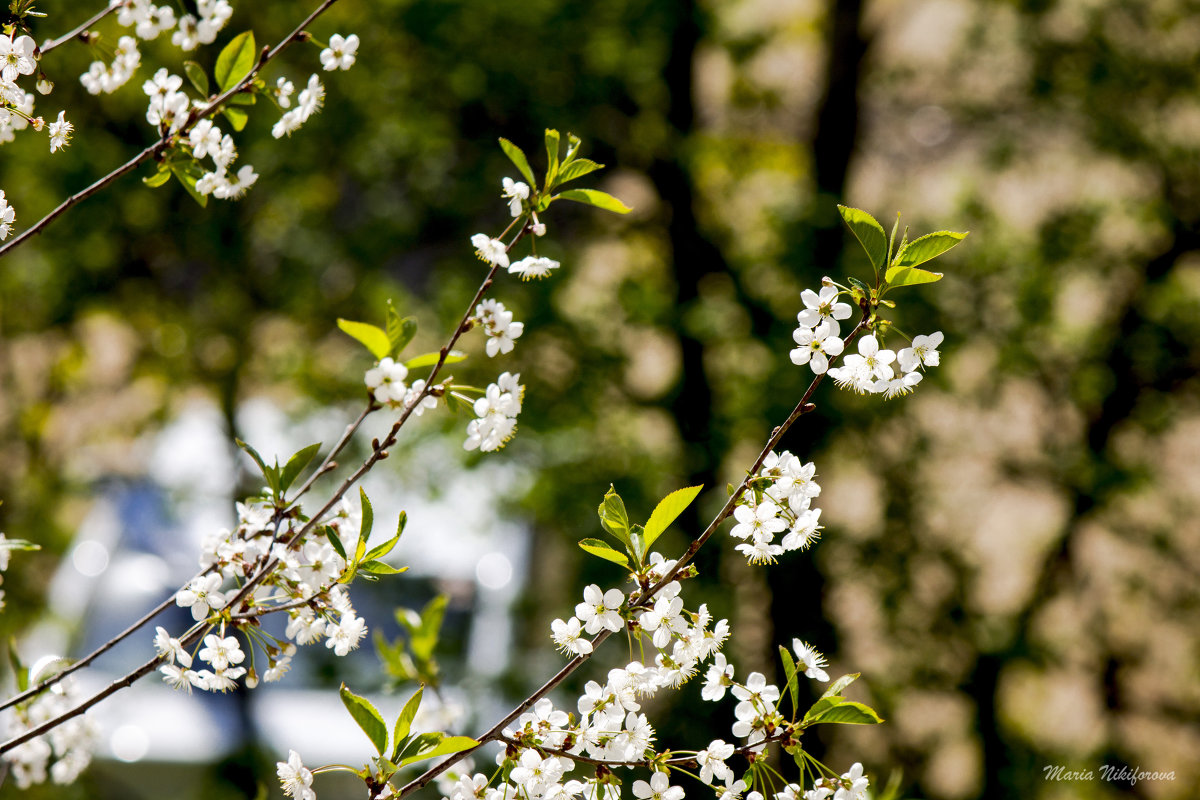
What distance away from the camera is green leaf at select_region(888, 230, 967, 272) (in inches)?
39.4

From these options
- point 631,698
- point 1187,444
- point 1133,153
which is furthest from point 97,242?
point 1187,444

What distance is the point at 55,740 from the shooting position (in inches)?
61.0

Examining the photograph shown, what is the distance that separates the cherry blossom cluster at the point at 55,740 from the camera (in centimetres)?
151

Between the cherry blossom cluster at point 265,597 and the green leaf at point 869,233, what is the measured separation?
2.25 feet

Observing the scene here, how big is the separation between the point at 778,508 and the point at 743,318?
3050mm

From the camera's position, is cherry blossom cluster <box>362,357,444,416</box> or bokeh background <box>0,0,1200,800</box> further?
bokeh background <box>0,0,1200,800</box>

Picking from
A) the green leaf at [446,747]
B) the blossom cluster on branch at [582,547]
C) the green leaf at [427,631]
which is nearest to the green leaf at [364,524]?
the blossom cluster on branch at [582,547]

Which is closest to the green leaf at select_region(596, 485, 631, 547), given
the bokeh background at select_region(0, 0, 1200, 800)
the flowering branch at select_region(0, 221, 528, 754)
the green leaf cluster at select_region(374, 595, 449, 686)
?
the flowering branch at select_region(0, 221, 528, 754)

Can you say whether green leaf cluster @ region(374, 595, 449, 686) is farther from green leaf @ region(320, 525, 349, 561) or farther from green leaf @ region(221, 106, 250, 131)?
green leaf @ region(221, 106, 250, 131)

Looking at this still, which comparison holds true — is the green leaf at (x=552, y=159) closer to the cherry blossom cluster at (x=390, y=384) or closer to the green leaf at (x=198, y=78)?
the cherry blossom cluster at (x=390, y=384)

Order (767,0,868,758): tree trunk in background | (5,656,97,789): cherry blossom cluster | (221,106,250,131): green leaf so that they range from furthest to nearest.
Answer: (767,0,868,758): tree trunk in background
(5,656,97,789): cherry blossom cluster
(221,106,250,131): green leaf

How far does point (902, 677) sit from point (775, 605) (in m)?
0.69

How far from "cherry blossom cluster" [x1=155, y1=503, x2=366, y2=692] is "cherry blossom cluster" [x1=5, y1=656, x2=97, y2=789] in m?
0.46

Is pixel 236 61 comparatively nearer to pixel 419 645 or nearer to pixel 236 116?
pixel 236 116
